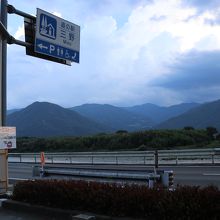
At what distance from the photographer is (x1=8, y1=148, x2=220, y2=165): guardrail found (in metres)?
30.1

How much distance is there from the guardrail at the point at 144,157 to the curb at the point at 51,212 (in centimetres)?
1889

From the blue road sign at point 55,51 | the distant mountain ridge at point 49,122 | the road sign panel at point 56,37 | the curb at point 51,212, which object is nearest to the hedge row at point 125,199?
the curb at point 51,212

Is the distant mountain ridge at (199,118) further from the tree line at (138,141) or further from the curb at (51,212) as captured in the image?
the curb at (51,212)

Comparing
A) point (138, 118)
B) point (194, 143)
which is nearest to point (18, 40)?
point (194, 143)

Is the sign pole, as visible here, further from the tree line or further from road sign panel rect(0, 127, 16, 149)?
the tree line

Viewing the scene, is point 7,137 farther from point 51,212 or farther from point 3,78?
point 51,212

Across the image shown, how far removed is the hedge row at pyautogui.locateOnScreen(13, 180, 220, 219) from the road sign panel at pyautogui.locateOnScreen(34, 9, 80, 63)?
6.12 meters

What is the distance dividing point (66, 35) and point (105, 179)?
23.4 ft

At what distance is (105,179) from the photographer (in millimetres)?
12898

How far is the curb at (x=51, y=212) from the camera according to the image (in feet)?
31.7

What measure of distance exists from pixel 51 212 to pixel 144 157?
21823 millimetres

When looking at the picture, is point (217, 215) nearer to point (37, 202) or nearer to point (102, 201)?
point (102, 201)

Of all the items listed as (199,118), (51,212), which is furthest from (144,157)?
(199,118)

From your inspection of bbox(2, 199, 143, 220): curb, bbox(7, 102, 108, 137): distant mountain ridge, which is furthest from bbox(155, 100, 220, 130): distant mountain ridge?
bbox(2, 199, 143, 220): curb
